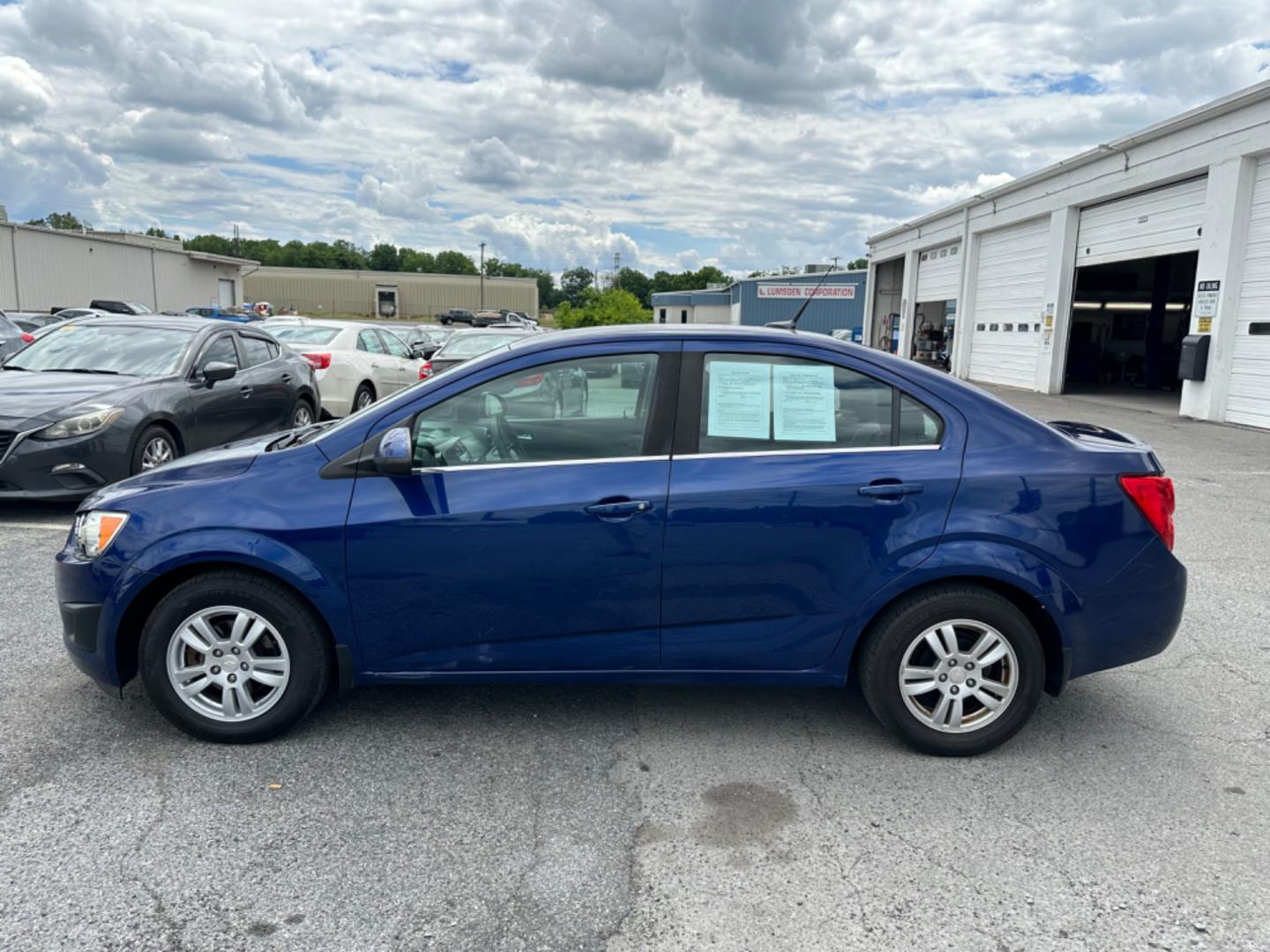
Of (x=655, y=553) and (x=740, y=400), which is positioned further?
(x=740, y=400)

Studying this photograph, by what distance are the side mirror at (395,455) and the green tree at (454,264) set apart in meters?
140

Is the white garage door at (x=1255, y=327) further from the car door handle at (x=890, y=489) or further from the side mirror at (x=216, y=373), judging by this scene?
the side mirror at (x=216, y=373)

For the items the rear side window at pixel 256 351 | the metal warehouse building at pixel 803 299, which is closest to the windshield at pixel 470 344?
the rear side window at pixel 256 351

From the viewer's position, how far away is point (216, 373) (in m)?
8.02

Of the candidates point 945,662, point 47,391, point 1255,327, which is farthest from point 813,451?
point 1255,327

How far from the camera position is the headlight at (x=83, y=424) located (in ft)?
22.4

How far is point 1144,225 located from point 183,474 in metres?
19.9

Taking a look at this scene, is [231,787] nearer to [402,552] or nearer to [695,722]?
[402,552]

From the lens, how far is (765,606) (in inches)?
136

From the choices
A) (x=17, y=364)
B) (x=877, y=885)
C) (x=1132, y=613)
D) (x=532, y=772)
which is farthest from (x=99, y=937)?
(x=17, y=364)

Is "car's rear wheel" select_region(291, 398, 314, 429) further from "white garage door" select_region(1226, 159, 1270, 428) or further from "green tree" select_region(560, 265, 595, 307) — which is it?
"green tree" select_region(560, 265, 595, 307)

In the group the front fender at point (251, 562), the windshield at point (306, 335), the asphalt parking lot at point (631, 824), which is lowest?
the asphalt parking lot at point (631, 824)

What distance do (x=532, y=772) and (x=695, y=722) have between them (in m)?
0.79

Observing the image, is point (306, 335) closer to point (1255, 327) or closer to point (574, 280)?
point (1255, 327)
